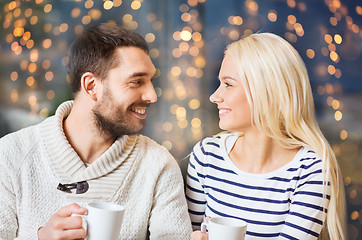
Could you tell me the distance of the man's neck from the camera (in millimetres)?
1327

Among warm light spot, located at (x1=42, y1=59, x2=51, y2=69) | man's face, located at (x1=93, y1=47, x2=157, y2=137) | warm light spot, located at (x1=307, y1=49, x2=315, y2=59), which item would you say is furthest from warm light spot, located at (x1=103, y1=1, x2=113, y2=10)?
warm light spot, located at (x1=307, y1=49, x2=315, y2=59)

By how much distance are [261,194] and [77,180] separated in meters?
0.57

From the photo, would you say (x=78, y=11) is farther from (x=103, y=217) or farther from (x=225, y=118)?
(x=103, y=217)

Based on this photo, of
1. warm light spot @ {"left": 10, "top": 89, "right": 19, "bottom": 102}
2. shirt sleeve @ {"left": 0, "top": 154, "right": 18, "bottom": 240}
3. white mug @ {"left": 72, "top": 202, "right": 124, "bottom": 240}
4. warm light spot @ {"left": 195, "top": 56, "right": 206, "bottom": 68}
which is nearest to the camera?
white mug @ {"left": 72, "top": 202, "right": 124, "bottom": 240}

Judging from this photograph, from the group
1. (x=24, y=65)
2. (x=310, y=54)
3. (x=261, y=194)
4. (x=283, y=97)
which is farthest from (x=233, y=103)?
(x=24, y=65)

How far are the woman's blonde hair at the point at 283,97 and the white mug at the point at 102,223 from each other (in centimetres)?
62

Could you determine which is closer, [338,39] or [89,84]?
[89,84]

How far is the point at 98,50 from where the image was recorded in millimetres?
1347

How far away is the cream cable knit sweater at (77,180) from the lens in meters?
1.21

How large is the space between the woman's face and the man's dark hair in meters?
0.29

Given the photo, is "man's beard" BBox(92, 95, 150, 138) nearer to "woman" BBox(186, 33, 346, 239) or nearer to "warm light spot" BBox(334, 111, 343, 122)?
"woman" BBox(186, 33, 346, 239)

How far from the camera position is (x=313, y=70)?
185 centimetres

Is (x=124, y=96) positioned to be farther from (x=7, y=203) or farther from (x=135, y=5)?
(x=135, y=5)

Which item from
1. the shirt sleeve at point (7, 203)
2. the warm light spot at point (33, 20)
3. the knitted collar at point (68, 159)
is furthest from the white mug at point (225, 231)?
the warm light spot at point (33, 20)
